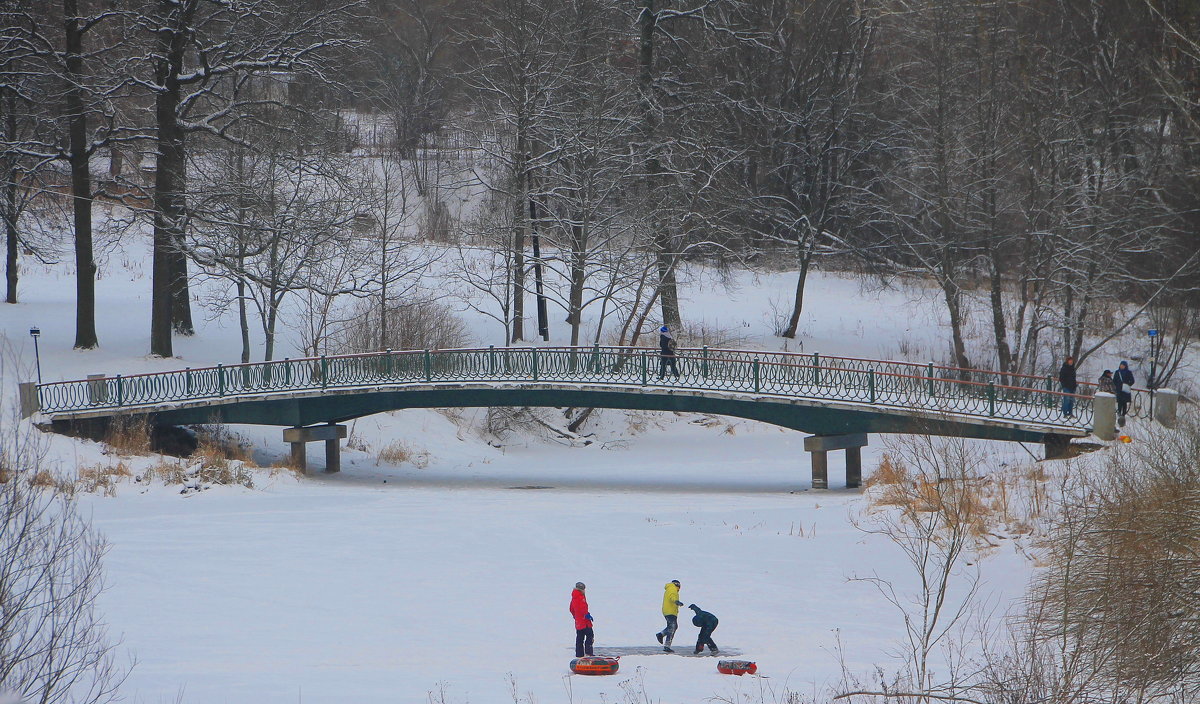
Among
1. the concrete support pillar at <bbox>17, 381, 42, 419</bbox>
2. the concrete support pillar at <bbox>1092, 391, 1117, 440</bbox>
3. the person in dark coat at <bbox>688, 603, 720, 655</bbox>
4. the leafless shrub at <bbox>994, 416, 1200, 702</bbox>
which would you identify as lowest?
the person in dark coat at <bbox>688, 603, 720, 655</bbox>

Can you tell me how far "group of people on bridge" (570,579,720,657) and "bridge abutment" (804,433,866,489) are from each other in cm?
1023

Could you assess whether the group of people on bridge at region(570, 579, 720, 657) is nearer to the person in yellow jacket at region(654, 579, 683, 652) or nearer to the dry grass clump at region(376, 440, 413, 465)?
the person in yellow jacket at region(654, 579, 683, 652)

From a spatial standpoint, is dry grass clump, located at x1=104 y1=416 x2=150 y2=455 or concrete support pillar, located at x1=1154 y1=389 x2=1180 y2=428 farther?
dry grass clump, located at x1=104 y1=416 x2=150 y2=455

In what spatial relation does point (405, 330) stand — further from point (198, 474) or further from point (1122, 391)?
point (1122, 391)

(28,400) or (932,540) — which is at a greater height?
(28,400)

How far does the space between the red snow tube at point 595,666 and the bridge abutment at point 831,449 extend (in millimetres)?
11632

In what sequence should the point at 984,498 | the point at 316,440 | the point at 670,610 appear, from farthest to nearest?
the point at 316,440
the point at 984,498
the point at 670,610

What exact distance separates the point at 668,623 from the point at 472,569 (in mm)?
5117

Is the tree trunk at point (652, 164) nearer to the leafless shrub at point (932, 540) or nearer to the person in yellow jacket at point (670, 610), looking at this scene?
the leafless shrub at point (932, 540)

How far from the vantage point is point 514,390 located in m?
26.3

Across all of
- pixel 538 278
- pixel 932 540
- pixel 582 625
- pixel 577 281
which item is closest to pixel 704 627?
pixel 582 625

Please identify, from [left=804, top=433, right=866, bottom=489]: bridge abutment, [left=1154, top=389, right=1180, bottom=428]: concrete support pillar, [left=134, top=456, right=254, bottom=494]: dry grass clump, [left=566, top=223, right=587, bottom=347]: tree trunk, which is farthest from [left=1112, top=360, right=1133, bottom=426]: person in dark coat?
[left=134, top=456, right=254, bottom=494]: dry grass clump

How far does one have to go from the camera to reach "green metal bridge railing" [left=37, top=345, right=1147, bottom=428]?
2456cm

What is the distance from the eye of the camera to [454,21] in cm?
5972
